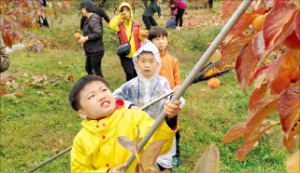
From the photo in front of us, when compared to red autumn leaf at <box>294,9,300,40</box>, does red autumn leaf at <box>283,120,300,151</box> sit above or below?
below

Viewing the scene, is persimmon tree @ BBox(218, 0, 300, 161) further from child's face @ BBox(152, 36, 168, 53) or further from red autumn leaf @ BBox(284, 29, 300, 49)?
child's face @ BBox(152, 36, 168, 53)

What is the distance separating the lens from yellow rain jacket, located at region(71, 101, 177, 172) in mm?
2086

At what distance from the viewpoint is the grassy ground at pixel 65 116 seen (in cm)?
435

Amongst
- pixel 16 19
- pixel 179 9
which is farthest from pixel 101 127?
pixel 179 9

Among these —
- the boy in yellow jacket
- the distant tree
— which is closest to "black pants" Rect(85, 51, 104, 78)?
the distant tree

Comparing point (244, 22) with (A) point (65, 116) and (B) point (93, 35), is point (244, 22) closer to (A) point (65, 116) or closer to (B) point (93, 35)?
(A) point (65, 116)

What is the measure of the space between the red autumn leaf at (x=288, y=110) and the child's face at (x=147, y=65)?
7.70ft

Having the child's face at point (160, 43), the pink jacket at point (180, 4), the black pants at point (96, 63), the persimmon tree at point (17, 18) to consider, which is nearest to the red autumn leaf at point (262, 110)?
the child's face at point (160, 43)

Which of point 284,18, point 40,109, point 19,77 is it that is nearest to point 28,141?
→ point 40,109

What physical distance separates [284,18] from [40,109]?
557 cm

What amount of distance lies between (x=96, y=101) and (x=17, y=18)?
9.14ft

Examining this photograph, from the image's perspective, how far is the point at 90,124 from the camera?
6.89ft

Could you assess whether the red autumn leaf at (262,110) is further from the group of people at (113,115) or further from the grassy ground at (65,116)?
the grassy ground at (65,116)

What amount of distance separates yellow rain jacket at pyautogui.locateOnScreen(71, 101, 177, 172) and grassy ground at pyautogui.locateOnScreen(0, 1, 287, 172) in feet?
2.10
